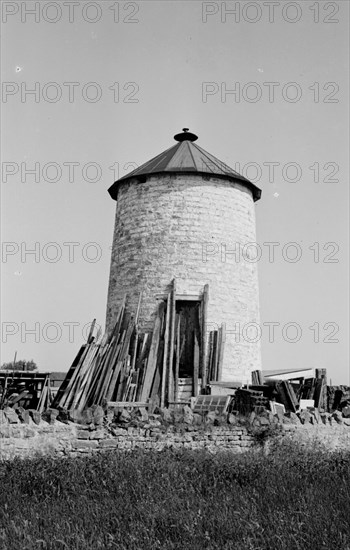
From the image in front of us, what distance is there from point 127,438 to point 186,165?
10.8 metres

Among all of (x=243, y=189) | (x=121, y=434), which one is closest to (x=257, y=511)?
(x=121, y=434)

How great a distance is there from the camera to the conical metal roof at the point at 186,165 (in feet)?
65.1

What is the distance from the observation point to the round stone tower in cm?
1911

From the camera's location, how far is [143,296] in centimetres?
1923

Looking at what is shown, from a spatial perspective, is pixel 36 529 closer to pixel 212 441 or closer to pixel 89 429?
pixel 89 429

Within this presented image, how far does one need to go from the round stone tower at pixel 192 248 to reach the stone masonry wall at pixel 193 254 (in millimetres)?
31

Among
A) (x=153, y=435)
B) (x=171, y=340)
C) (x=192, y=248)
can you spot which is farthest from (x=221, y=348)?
(x=153, y=435)

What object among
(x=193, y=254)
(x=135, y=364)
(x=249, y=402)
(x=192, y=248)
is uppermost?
(x=192, y=248)

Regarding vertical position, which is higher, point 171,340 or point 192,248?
point 192,248

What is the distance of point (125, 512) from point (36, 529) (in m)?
0.99

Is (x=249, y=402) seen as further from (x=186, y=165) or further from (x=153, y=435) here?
(x=186, y=165)

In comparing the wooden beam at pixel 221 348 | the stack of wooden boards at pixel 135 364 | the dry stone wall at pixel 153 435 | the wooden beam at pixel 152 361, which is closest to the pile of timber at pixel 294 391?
the wooden beam at pixel 221 348

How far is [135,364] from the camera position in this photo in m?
17.7

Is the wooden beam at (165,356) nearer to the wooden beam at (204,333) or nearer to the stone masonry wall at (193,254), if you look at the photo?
the stone masonry wall at (193,254)
